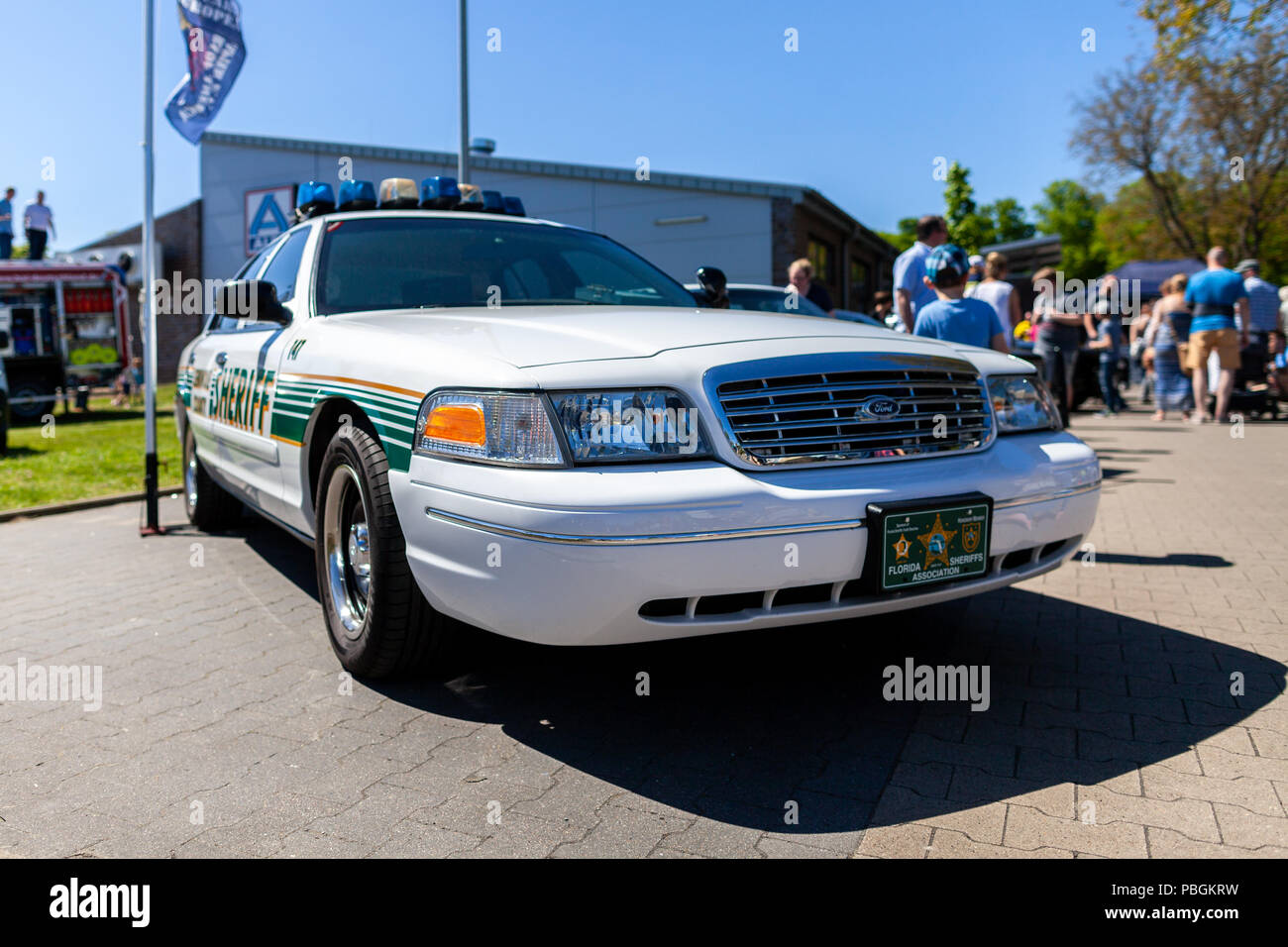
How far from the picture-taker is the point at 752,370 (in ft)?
9.18

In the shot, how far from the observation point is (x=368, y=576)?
3.40 m

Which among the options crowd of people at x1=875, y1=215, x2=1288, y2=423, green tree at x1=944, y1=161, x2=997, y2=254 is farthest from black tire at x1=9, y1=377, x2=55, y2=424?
green tree at x1=944, y1=161, x2=997, y2=254

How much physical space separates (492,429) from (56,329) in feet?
60.6

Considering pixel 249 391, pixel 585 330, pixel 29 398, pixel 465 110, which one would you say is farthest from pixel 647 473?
pixel 29 398

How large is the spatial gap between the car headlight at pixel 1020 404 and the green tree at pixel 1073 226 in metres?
87.3

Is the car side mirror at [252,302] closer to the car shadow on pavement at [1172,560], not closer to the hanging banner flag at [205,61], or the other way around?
the hanging banner flag at [205,61]

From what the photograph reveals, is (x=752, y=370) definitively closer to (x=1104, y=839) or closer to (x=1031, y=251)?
(x=1104, y=839)

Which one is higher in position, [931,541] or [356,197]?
[356,197]

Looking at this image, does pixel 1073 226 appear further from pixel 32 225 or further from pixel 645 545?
pixel 645 545

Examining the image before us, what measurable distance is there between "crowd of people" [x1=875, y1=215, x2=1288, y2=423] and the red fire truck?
14.0m

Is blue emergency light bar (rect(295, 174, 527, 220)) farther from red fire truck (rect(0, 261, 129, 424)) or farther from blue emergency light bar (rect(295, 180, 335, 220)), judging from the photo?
red fire truck (rect(0, 261, 129, 424))

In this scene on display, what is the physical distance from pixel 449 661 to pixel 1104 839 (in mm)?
1976

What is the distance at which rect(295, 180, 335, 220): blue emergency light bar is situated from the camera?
16.6 ft
